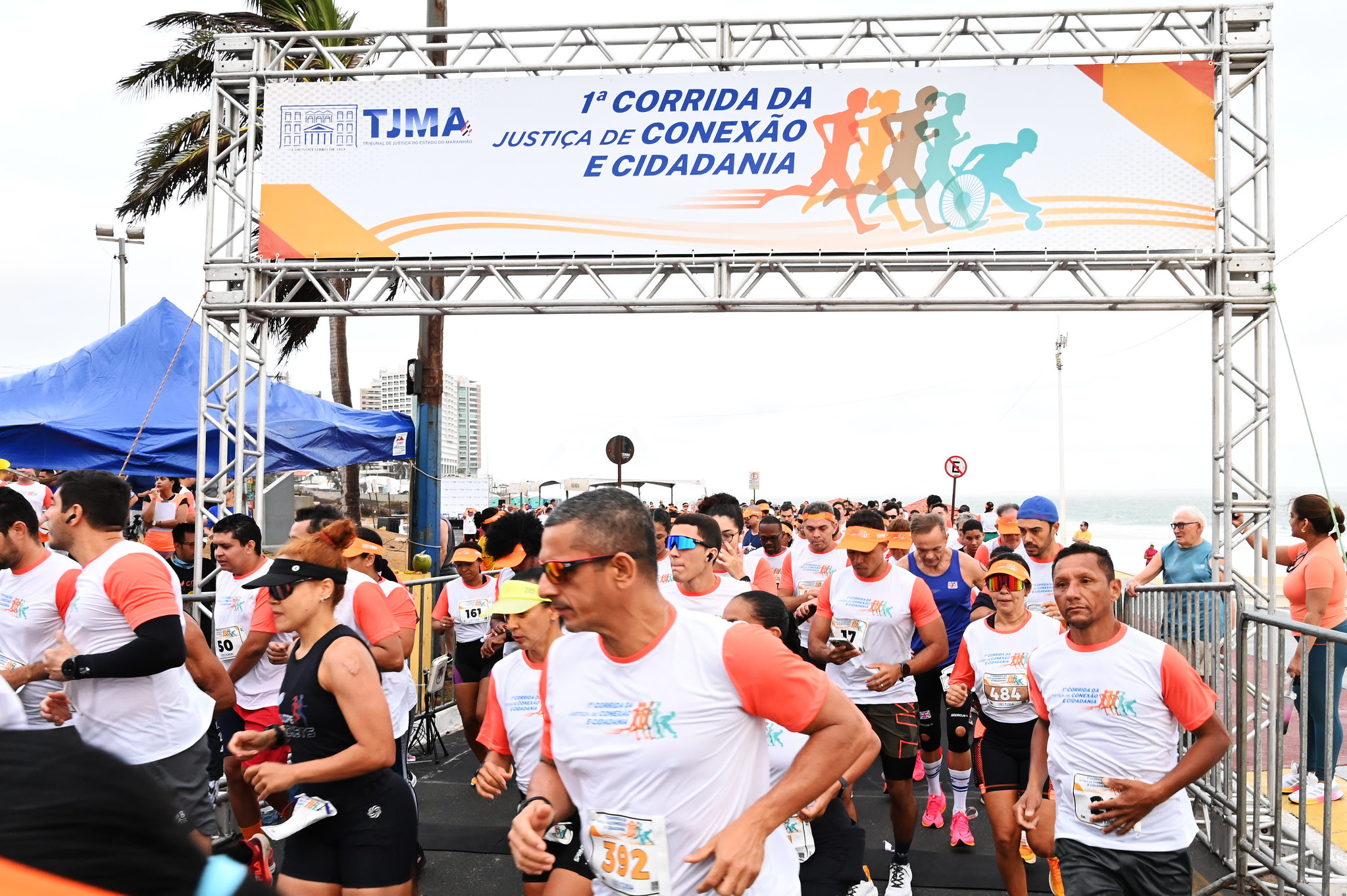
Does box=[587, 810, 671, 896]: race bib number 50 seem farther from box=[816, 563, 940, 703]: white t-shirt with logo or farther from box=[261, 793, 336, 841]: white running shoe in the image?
box=[816, 563, 940, 703]: white t-shirt with logo

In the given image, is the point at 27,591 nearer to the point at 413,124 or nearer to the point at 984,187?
the point at 413,124

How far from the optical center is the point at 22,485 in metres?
10.2

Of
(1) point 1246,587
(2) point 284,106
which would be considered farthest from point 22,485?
(1) point 1246,587

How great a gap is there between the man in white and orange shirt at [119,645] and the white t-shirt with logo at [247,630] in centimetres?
77

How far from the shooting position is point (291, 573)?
360 cm

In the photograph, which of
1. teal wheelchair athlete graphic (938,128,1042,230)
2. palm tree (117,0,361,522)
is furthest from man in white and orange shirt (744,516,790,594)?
palm tree (117,0,361,522)

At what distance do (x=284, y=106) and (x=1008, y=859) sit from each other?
8284 mm

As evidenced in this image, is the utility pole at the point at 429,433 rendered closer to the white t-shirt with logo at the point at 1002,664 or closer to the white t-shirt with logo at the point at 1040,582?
the white t-shirt with logo at the point at 1040,582

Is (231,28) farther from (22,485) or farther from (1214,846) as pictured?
(1214,846)

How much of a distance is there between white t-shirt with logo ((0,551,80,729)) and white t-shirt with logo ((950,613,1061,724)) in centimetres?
457

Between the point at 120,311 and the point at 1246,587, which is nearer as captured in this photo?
the point at 1246,587

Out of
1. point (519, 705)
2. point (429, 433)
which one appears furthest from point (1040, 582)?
point (429, 433)

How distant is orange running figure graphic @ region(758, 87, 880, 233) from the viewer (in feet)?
26.5

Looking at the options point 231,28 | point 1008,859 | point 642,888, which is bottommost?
point 1008,859
